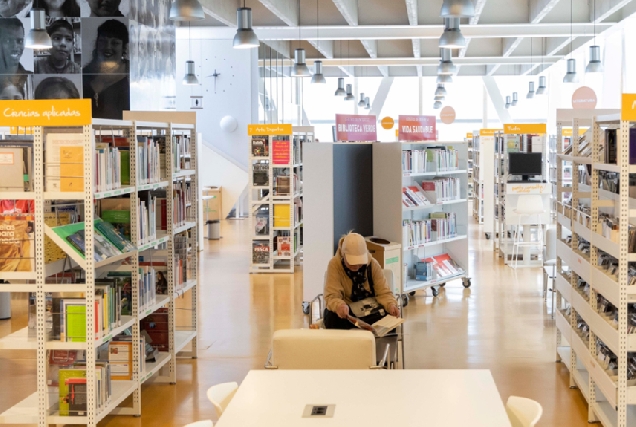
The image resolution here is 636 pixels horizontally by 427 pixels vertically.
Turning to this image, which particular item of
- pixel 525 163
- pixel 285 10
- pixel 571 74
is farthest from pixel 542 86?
pixel 285 10

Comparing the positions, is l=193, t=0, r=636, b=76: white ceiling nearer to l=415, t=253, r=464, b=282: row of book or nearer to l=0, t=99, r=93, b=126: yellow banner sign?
l=415, t=253, r=464, b=282: row of book

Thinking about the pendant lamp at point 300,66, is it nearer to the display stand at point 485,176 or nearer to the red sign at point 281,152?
the red sign at point 281,152

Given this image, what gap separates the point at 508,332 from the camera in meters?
8.57

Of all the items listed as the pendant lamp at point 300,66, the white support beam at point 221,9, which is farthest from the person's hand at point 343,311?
the white support beam at point 221,9

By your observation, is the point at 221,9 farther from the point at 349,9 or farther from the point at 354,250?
the point at 354,250

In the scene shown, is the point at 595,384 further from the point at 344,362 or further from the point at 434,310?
the point at 434,310

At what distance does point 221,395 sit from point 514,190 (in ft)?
33.2

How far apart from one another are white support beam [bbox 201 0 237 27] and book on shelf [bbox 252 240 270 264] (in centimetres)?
442

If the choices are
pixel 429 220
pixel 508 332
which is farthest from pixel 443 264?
pixel 508 332

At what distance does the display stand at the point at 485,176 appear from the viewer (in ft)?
54.1

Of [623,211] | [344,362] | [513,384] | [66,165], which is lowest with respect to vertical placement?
[513,384]

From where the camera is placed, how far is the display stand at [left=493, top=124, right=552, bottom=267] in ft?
43.3

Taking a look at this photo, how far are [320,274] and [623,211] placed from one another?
4.47 m

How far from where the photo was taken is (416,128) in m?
10.6
